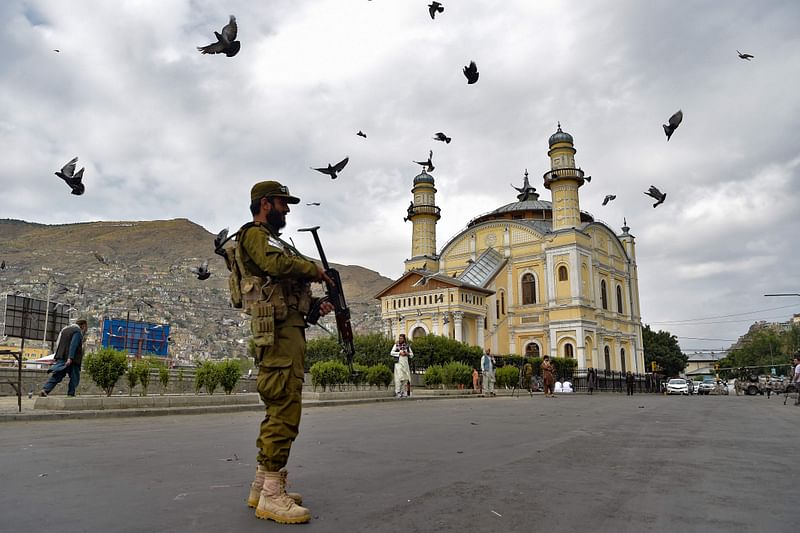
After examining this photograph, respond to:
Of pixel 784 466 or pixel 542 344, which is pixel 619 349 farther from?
pixel 784 466

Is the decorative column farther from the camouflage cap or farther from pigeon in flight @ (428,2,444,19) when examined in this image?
the camouflage cap

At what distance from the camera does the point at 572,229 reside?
47062 millimetres

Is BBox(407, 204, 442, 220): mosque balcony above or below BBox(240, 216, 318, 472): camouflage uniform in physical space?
above

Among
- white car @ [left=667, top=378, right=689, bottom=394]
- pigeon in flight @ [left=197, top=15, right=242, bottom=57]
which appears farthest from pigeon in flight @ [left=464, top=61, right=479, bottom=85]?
white car @ [left=667, top=378, right=689, bottom=394]

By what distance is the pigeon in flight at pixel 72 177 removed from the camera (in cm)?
1064

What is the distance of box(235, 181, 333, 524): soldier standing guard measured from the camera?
3168 millimetres

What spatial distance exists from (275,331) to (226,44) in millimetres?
7704

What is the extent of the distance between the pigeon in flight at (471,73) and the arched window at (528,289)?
36.7 metres

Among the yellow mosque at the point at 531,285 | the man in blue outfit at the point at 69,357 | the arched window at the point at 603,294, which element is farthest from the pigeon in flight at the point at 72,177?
the arched window at the point at 603,294

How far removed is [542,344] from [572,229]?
9.86 meters

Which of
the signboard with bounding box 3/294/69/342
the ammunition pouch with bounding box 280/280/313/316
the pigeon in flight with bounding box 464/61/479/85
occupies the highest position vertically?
the pigeon in flight with bounding box 464/61/479/85

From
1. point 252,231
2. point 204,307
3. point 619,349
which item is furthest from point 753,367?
point 252,231

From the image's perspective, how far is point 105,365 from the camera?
10820 millimetres

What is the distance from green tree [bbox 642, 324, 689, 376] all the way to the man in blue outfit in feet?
226
